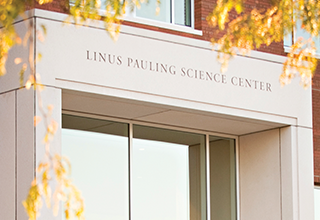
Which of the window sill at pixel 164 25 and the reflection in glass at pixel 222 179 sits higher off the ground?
the window sill at pixel 164 25

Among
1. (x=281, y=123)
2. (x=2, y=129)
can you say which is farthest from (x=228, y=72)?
(x=2, y=129)

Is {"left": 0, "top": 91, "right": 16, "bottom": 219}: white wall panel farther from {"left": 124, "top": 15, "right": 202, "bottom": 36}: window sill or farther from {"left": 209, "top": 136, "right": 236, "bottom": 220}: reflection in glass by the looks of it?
{"left": 209, "top": 136, "right": 236, "bottom": 220}: reflection in glass

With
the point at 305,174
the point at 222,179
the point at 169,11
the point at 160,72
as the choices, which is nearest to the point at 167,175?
the point at 222,179

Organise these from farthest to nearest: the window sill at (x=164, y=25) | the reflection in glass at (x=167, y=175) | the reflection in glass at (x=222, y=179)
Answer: the reflection in glass at (x=222, y=179), the reflection in glass at (x=167, y=175), the window sill at (x=164, y=25)

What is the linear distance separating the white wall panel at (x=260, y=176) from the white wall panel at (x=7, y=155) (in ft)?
16.6

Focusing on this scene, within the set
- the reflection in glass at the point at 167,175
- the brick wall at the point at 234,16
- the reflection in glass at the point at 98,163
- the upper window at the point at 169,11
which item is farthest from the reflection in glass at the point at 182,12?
the reflection in glass at the point at 98,163

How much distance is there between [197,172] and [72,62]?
152 inches

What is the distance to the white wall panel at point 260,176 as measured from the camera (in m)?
12.3

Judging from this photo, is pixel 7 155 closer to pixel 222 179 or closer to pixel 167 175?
pixel 167 175

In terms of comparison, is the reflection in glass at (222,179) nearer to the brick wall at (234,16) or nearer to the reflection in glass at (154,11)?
the brick wall at (234,16)

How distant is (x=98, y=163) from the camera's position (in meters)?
11.2

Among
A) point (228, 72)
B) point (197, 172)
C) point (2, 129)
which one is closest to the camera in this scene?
point (2, 129)

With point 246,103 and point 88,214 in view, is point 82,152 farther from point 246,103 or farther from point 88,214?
point 246,103

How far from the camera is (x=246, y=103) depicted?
38.1 feet
